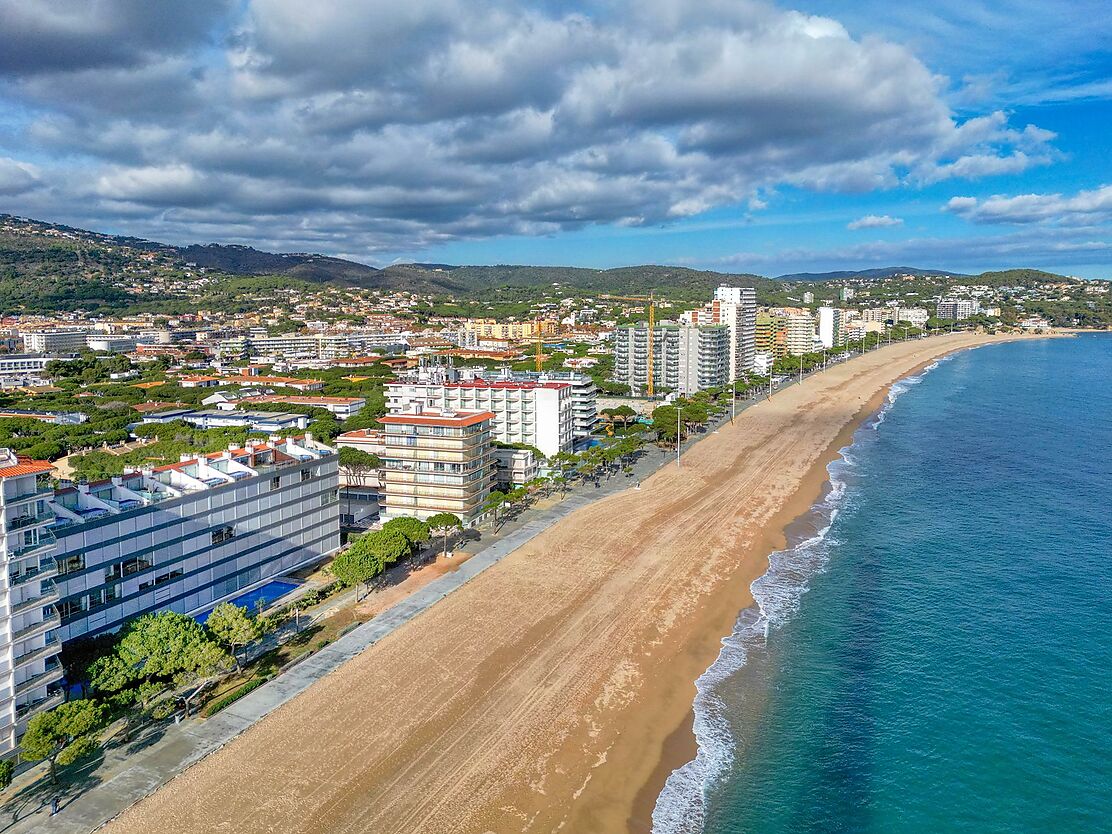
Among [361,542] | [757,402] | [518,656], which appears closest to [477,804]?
[518,656]

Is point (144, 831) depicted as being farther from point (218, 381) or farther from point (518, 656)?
point (218, 381)

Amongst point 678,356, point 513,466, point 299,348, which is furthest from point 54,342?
point 513,466

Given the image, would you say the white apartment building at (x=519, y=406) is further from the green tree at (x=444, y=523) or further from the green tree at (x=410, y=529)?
the green tree at (x=410, y=529)

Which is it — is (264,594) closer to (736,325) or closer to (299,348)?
(736,325)

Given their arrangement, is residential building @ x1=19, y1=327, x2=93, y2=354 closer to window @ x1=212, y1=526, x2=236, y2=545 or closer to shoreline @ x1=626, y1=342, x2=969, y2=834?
window @ x1=212, y1=526, x2=236, y2=545

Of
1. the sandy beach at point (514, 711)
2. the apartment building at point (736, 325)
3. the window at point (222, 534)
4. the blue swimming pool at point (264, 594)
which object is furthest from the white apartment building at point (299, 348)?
the sandy beach at point (514, 711)

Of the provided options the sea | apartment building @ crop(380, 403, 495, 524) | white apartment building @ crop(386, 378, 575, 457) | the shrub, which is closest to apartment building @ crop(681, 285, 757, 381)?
white apartment building @ crop(386, 378, 575, 457)
